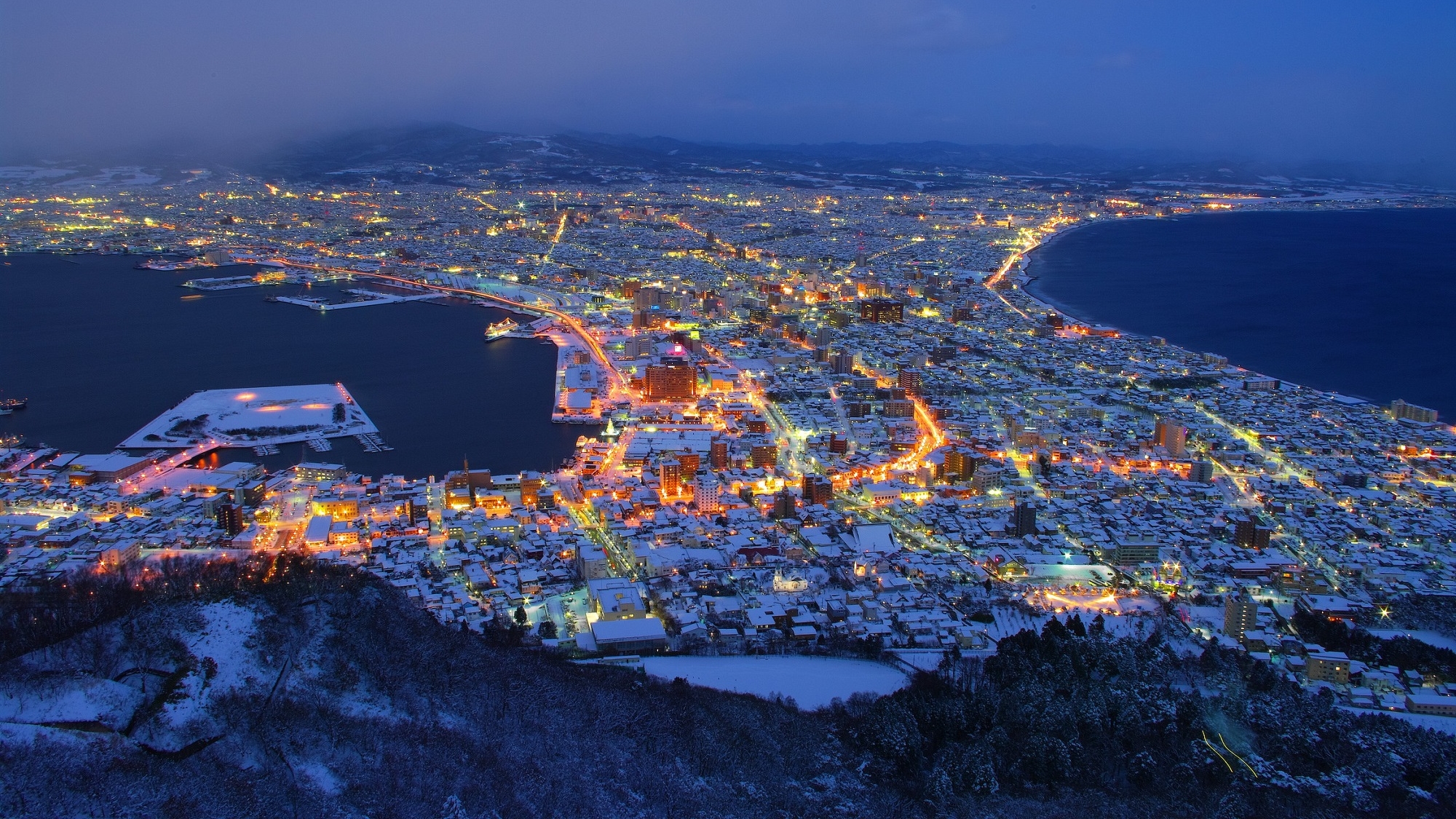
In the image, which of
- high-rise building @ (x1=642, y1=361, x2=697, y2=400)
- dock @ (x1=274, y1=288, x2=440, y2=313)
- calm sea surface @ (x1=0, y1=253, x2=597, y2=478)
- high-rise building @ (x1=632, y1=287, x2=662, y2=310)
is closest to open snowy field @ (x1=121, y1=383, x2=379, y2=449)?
calm sea surface @ (x1=0, y1=253, x2=597, y2=478)

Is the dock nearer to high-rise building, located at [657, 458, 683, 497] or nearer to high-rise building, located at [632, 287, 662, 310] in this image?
high-rise building, located at [632, 287, 662, 310]

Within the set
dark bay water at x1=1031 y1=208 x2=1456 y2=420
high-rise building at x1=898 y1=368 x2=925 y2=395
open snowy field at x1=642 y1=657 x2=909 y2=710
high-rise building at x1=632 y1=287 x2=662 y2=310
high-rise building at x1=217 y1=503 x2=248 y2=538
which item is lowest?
high-rise building at x1=217 y1=503 x2=248 y2=538

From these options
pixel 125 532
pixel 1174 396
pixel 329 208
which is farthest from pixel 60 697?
pixel 329 208

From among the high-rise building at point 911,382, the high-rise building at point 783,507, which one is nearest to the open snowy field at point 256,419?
the high-rise building at point 783,507

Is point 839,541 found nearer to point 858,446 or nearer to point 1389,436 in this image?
point 858,446

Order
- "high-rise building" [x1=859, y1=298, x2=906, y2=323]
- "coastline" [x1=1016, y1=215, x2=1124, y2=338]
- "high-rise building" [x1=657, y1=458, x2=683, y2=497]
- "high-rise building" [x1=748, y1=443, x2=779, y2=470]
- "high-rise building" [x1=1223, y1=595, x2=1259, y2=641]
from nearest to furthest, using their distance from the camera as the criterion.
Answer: "high-rise building" [x1=1223, y1=595, x2=1259, y2=641] < "high-rise building" [x1=657, y1=458, x2=683, y2=497] < "high-rise building" [x1=748, y1=443, x2=779, y2=470] < "high-rise building" [x1=859, y1=298, x2=906, y2=323] < "coastline" [x1=1016, y1=215, x2=1124, y2=338]

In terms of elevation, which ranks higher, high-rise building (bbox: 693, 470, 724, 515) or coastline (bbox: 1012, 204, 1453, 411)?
coastline (bbox: 1012, 204, 1453, 411)

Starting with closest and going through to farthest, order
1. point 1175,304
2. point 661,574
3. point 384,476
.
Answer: point 661,574
point 384,476
point 1175,304
